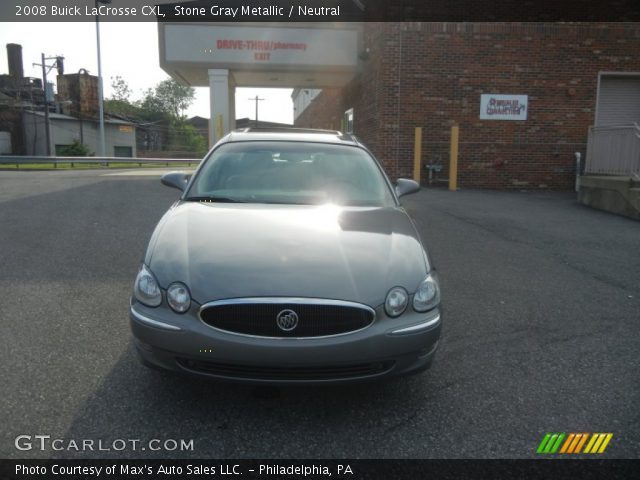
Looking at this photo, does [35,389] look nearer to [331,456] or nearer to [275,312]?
[275,312]

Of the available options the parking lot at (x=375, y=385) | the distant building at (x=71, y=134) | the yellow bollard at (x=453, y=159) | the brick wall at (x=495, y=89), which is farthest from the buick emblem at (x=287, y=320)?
the distant building at (x=71, y=134)

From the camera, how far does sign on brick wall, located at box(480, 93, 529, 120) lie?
50.4ft

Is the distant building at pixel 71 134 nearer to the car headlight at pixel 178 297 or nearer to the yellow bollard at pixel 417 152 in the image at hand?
the yellow bollard at pixel 417 152

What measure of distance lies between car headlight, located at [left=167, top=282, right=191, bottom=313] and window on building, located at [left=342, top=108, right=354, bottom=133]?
18.4 m

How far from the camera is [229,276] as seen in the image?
277 centimetres

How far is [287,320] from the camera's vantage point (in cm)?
264

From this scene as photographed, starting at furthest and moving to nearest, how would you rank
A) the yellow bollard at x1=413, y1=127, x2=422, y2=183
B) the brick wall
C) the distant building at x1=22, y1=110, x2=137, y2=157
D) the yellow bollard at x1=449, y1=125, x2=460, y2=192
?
the distant building at x1=22, y1=110, x2=137, y2=157, the brick wall, the yellow bollard at x1=413, y1=127, x2=422, y2=183, the yellow bollard at x1=449, y1=125, x2=460, y2=192

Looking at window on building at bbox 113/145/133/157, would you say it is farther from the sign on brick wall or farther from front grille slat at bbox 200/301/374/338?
front grille slat at bbox 200/301/374/338

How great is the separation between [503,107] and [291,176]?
12961 millimetres

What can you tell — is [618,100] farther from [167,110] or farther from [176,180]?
[167,110]

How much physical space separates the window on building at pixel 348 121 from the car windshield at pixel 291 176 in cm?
1643

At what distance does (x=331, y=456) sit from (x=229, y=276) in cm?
102
